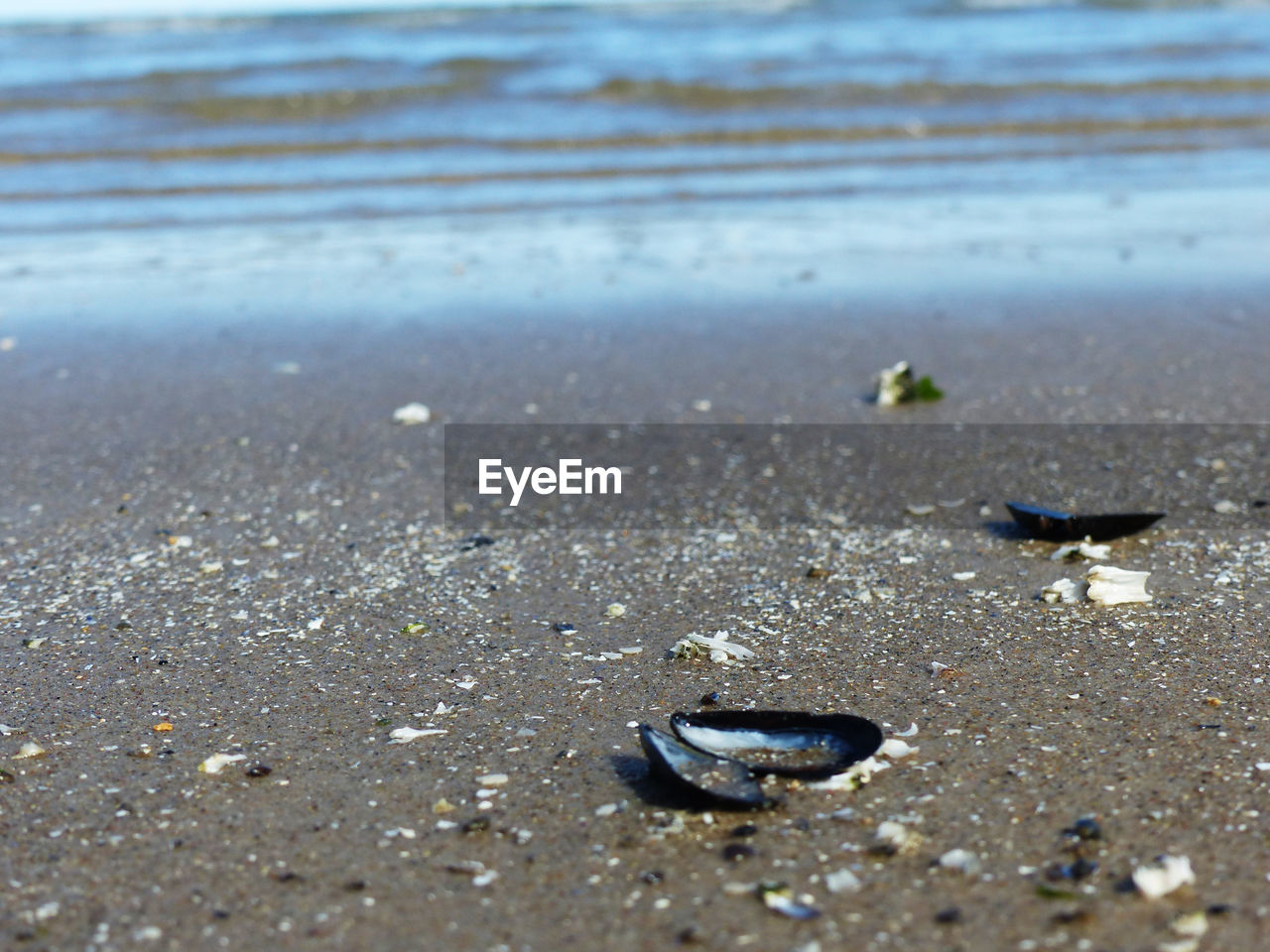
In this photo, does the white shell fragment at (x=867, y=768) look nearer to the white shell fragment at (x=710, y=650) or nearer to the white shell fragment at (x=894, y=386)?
the white shell fragment at (x=710, y=650)

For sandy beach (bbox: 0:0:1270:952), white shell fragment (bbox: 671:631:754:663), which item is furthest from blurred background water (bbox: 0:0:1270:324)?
white shell fragment (bbox: 671:631:754:663)

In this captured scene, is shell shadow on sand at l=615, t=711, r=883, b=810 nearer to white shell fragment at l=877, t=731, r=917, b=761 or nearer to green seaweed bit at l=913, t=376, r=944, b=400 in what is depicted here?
white shell fragment at l=877, t=731, r=917, b=761

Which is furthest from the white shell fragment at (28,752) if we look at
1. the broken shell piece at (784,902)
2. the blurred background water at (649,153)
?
the blurred background water at (649,153)

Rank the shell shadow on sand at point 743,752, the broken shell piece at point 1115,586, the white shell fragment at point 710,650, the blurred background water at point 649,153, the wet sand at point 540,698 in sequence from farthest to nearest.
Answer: the blurred background water at point 649,153 < the broken shell piece at point 1115,586 < the white shell fragment at point 710,650 < the shell shadow on sand at point 743,752 < the wet sand at point 540,698

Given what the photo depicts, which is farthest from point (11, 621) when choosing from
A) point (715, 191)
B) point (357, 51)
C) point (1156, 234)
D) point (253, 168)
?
point (357, 51)

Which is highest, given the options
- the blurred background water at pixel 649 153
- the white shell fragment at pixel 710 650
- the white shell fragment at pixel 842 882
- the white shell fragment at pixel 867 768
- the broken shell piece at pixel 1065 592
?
the blurred background water at pixel 649 153
